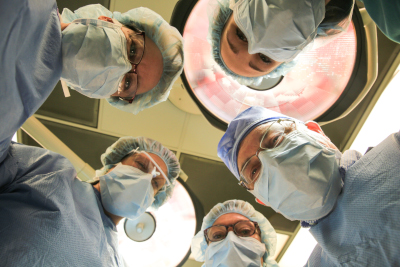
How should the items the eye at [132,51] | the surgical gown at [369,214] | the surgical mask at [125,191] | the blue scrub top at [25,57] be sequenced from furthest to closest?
the surgical mask at [125,191] < the eye at [132,51] < the surgical gown at [369,214] < the blue scrub top at [25,57]

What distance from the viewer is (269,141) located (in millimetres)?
1127

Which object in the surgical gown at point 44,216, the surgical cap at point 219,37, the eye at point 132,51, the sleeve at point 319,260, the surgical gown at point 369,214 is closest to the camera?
the surgical gown at point 369,214

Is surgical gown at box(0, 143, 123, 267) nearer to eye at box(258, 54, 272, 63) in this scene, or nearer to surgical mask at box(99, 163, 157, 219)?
surgical mask at box(99, 163, 157, 219)

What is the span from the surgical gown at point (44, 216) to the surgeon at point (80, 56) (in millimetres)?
159

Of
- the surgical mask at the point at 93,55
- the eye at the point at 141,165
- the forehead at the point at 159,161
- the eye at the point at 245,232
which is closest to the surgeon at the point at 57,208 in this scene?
the eye at the point at 141,165

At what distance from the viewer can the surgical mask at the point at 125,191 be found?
1363 mm

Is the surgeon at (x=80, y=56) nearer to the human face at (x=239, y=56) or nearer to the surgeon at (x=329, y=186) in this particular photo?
the human face at (x=239, y=56)

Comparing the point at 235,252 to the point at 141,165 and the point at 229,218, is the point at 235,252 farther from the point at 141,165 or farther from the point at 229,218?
the point at 141,165

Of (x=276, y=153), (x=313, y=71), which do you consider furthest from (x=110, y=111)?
(x=313, y=71)

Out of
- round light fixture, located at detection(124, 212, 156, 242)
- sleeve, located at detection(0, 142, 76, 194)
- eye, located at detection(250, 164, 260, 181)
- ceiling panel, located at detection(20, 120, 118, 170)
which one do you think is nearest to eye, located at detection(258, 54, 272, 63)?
eye, located at detection(250, 164, 260, 181)

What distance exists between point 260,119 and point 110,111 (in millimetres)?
1224

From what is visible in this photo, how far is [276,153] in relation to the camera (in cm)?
102

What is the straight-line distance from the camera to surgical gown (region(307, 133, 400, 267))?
71 cm

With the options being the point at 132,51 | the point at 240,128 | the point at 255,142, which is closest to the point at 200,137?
the point at 240,128
